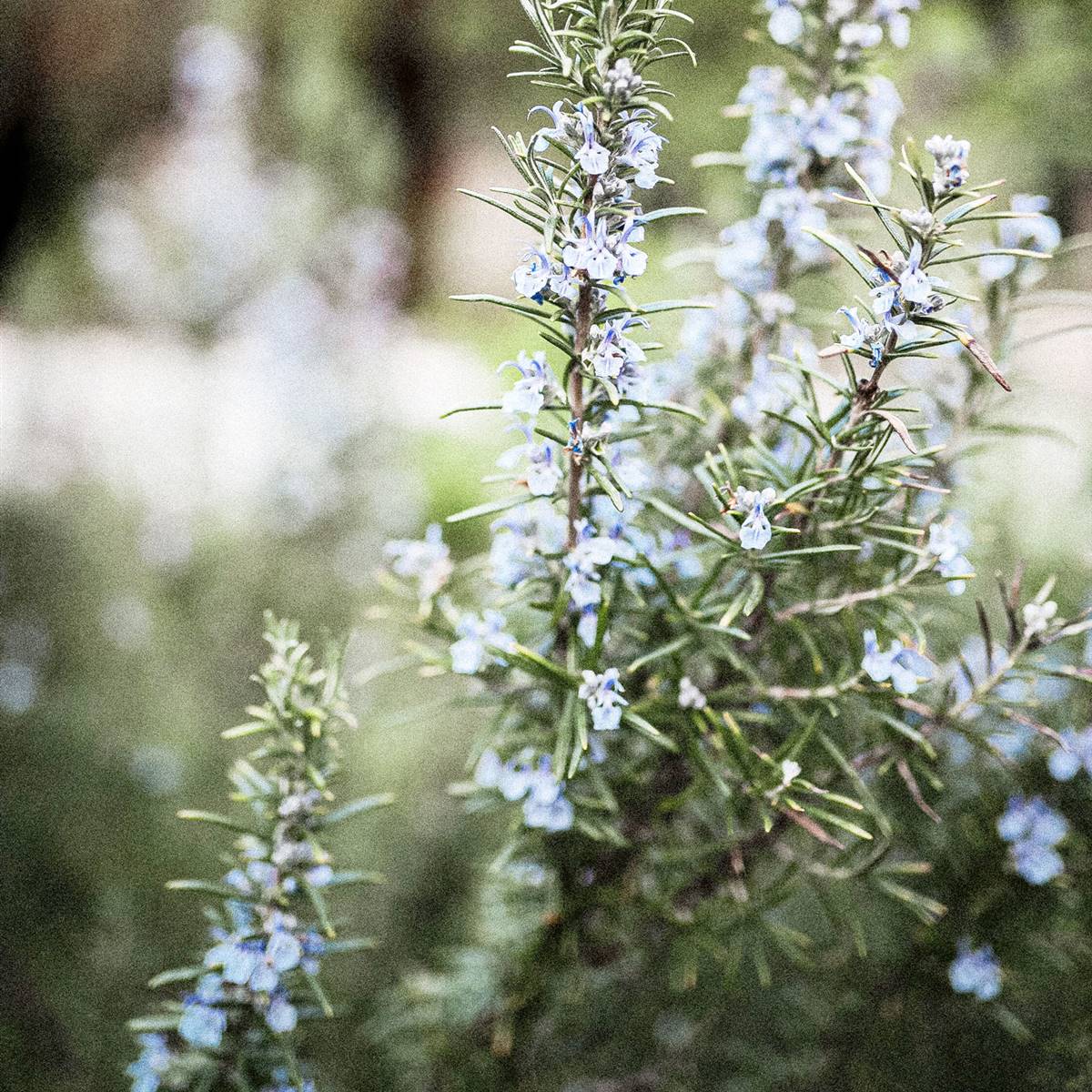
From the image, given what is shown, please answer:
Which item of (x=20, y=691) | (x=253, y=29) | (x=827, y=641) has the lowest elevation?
(x=20, y=691)

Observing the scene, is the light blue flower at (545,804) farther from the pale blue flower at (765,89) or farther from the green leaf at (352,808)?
the pale blue flower at (765,89)

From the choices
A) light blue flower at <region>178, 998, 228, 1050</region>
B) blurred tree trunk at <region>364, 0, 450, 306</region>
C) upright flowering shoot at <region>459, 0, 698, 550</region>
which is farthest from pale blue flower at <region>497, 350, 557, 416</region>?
blurred tree trunk at <region>364, 0, 450, 306</region>

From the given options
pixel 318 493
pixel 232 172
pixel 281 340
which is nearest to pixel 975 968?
pixel 318 493

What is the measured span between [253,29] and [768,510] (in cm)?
560

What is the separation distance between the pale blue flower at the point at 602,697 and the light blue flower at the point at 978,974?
0.60 meters

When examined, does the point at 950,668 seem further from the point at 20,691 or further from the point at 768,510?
the point at 20,691

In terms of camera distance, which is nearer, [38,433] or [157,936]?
[157,936]

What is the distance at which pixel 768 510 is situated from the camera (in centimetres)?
83

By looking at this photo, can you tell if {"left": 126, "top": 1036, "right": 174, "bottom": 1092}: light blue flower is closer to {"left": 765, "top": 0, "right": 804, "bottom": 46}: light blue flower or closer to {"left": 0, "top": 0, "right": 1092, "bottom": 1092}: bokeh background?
{"left": 0, "top": 0, "right": 1092, "bottom": 1092}: bokeh background

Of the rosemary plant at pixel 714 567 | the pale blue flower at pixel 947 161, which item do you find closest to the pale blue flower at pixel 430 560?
the rosemary plant at pixel 714 567

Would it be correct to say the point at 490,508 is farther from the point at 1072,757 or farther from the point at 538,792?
the point at 1072,757

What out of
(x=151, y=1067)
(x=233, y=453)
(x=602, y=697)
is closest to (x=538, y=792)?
(x=602, y=697)

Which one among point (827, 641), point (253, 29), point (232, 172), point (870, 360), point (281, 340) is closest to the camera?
point (870, 360)

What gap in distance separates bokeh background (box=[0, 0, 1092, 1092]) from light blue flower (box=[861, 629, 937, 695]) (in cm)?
40
